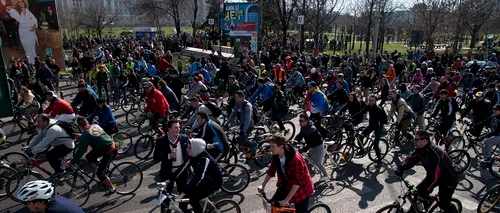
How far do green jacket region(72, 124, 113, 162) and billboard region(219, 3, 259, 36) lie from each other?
21.1 metres

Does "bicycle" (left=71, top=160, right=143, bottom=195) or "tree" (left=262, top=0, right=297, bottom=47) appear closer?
"bicycle" (left=71, top=160, right=143, bottom=195)

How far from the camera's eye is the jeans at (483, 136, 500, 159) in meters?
7.86

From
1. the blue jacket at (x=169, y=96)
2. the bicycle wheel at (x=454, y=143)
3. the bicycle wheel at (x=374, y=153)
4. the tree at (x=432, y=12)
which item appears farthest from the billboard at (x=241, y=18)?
the bicycle wheel at (x=454, y=143)

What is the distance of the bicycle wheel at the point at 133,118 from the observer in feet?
38.9

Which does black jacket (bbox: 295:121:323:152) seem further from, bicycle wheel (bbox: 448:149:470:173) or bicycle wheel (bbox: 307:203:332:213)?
bicycle wheel (bbox: 448:149:470:173)

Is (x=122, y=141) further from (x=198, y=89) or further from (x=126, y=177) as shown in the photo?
(x=198, y=89)

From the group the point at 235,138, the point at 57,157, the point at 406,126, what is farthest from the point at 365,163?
the point at 57,157

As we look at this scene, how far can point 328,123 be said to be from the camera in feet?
34.2

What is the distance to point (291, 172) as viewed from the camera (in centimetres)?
454

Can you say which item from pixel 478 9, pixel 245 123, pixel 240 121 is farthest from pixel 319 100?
pixel 478 9

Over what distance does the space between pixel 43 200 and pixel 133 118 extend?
29.1ft

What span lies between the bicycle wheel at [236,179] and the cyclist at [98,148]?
7.27 ft

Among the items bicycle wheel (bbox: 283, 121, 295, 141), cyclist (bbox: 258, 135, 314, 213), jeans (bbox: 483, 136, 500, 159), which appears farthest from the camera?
bicycle wheel (bbox: 283, 121, 295, 141)

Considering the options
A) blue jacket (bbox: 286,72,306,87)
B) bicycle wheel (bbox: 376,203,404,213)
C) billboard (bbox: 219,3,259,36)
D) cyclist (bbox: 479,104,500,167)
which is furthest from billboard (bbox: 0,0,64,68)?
cyclist (bbox: 479,104,500,167)
